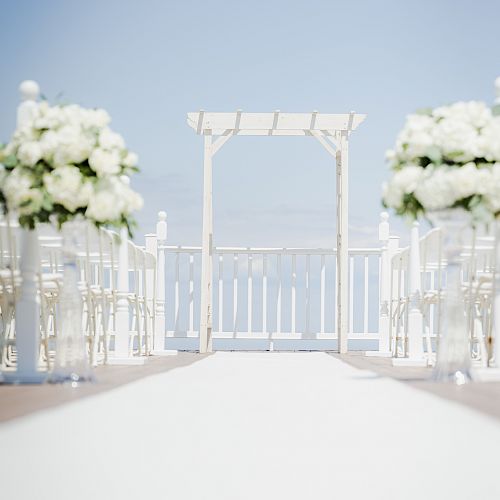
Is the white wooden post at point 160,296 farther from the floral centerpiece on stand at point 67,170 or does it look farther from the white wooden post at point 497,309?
the floral centerpiece on stand at point 67,170

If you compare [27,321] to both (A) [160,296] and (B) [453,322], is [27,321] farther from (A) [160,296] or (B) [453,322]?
(A) [160,296]

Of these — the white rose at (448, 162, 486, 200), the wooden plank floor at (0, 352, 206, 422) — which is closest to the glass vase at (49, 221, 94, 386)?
the wooden plank floor at (0, 352, 206, 422)

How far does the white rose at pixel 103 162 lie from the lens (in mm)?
3682

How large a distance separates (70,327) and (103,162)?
751 millimetres

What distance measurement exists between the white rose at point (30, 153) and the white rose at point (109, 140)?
0.25 metres

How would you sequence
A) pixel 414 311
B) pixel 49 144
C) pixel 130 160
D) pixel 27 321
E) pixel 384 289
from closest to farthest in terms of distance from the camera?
pixel 49 144, pixel 130 160, pixel 27 321, pixel 414 311, pixel 384 289

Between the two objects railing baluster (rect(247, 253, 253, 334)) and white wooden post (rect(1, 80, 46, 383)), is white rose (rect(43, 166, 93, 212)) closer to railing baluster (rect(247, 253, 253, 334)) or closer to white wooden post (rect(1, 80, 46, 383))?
white wooden post (rect(1, 80, 46, 383))

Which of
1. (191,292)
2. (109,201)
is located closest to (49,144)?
(109,201)

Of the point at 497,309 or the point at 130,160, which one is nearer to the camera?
the point at 130,160

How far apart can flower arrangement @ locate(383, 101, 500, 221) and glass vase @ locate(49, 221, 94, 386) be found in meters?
1.41

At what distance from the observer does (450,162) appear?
3996mm

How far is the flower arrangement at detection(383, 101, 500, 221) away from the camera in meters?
3.88

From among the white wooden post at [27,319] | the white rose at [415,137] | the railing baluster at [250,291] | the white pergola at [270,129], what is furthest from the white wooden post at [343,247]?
the white wooden post at [27,319]

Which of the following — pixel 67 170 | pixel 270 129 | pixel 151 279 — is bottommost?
pixel 151 279
